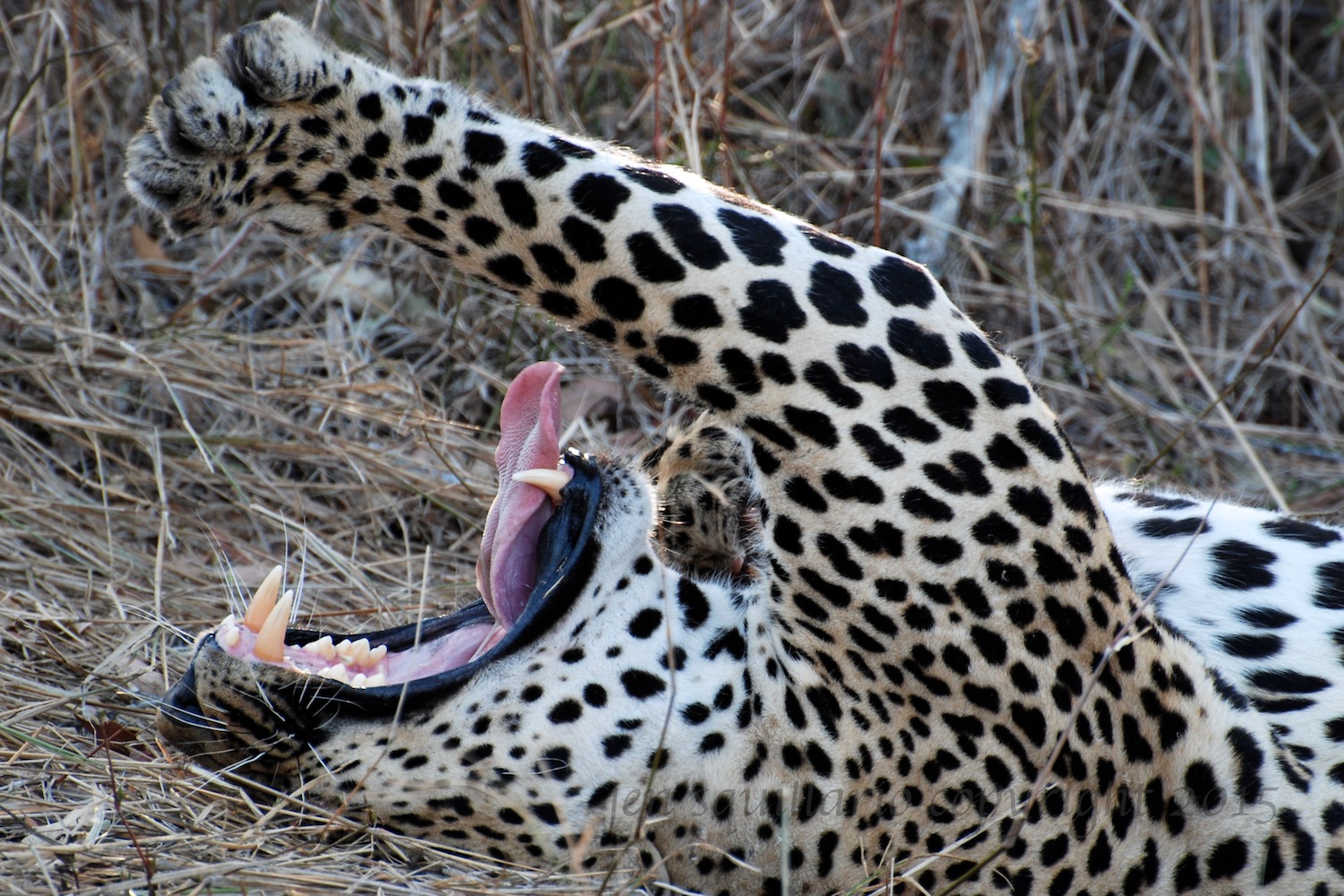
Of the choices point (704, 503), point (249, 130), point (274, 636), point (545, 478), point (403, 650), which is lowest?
point (403, 650)

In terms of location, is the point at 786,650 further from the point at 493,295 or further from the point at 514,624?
the point at 493,295

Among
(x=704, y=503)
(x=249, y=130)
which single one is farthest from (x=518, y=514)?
(x=249, y=130)

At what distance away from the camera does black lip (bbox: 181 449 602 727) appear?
2191 mm

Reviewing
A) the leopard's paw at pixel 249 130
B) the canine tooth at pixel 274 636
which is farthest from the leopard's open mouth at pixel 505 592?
the leopard's paw at pixel 249 130

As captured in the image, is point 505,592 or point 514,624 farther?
point 505,592

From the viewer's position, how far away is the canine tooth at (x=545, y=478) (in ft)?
7.79

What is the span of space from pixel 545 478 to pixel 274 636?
514 mm

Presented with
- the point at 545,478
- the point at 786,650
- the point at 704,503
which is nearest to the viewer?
the point at 786,650

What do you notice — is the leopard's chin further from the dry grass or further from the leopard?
the dry grass

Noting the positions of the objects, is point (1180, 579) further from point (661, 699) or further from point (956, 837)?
point (661, 699)

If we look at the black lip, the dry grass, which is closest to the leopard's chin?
the black lip

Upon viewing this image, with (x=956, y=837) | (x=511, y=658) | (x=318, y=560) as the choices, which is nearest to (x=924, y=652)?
(x=956, y=837)

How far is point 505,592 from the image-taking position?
2451mm

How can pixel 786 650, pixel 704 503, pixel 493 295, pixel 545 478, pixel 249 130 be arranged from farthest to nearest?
pixel 493 295, pixel 704 503, pixel 545 478, pixel 786 650, pixel 249 130
